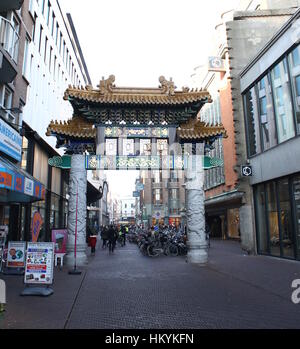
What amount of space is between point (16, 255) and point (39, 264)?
404 cm

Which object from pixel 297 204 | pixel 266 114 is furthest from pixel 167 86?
pixel 297 204

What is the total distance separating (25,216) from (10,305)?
1081cm

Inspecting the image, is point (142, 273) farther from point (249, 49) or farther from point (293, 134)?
point (249, 49)

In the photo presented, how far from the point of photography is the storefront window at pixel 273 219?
1572cm

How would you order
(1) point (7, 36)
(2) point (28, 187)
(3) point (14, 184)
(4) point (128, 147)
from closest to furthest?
(3) point (14, 184)
(2) point (28, 187)
(1) point (7, 36)
(4) point (128, 147)

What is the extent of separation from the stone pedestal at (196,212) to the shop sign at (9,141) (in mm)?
8424

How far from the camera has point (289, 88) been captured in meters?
14.5

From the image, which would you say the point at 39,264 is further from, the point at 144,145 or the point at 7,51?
the point at 7,51

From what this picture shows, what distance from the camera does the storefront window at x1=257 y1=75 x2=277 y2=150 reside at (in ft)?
52.9

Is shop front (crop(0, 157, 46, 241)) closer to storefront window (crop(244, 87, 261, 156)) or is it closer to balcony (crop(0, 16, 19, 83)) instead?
balcony (crop(0, 16, 19, 83))

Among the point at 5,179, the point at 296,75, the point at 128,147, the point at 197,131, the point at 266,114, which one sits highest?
the point at 296,75

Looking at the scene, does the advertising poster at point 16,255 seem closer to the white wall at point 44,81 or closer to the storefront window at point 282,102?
the white wall at point 44,81

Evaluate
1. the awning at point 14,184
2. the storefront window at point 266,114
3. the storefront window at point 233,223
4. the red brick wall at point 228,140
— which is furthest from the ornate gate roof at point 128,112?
the storefront window at point 233,223

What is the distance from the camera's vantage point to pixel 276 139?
15570mm
